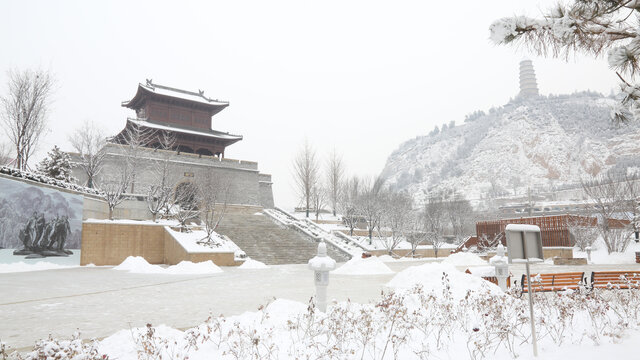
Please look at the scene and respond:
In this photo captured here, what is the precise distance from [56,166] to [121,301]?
18943 millimetres

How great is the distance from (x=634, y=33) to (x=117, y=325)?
7.06m

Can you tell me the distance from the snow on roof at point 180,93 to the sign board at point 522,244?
36119 mm

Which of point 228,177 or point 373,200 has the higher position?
point 228,177

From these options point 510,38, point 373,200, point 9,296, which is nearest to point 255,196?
point 373,200

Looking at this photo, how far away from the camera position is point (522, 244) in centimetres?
427

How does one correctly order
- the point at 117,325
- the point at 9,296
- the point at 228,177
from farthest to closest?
the point at 228,177, the point at 9,296, the point at 117,325

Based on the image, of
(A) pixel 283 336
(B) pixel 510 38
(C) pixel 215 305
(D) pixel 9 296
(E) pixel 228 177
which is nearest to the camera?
(B) pixel 510 38

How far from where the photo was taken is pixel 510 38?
3.38 metres

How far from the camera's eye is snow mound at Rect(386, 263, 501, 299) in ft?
25.9

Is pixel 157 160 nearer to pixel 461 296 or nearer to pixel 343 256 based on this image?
pixel 343 256

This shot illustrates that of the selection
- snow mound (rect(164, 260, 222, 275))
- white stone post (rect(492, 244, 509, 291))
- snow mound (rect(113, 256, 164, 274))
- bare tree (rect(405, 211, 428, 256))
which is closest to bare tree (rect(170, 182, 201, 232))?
snow mound (rect(113, 256, 164, 274))

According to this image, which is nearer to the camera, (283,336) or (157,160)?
(283,336)

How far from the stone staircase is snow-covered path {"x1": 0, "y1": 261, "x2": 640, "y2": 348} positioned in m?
8.60

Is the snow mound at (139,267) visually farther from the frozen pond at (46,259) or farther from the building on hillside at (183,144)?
the building on hillside at (183,144)
